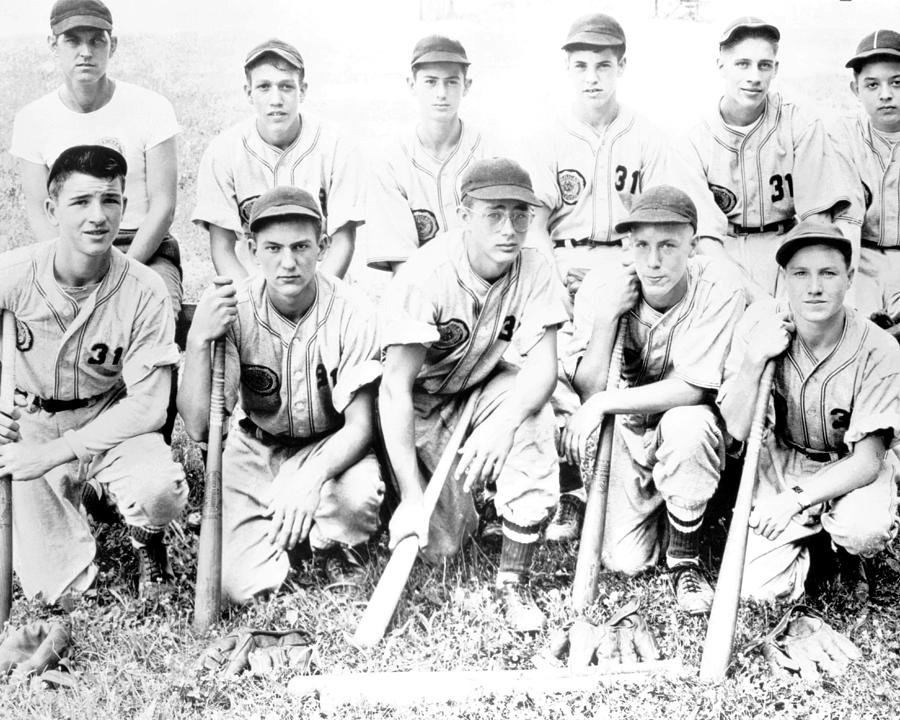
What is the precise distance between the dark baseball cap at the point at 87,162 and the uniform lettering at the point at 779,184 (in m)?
2.52

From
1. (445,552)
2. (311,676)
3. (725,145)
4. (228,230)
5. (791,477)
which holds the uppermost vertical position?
(725,145)

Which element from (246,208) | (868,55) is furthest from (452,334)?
(868,55)

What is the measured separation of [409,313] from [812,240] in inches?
57.8

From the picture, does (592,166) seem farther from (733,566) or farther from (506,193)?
(733,566)

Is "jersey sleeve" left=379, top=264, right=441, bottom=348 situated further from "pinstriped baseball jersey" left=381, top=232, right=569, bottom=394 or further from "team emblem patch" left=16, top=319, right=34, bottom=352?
"team emblem patch" left=16, top=319, right=34, bottom=352

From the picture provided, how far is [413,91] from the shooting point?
12.8 feet

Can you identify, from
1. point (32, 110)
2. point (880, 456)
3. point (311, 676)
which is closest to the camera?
point (311, 676)

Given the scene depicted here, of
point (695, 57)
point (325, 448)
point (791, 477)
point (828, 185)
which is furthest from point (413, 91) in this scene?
point (791, 477)

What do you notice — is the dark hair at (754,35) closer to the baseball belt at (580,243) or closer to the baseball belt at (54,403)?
the baseball belt at (580,243)

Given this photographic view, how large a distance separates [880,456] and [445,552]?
1611 mm

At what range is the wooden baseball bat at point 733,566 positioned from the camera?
10.6 feet

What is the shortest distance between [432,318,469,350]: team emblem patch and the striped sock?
1.00 metres

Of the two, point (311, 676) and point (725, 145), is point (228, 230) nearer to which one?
point (311, 676)

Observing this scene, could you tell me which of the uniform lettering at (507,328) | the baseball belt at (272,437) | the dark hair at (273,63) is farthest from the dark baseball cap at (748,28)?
the baseball belt at (272,437)
